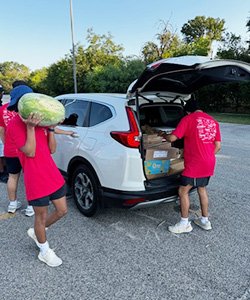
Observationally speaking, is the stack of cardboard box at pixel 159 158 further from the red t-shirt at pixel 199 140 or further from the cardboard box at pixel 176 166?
the red t-shirt at pixel 199 140

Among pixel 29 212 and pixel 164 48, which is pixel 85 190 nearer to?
pixel 29 212

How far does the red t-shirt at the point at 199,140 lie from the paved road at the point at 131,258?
0.85m

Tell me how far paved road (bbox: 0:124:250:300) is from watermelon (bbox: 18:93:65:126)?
4.87 feet

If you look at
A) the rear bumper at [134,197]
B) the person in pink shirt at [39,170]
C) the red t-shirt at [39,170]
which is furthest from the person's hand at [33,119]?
the rear bumper at [134,197]

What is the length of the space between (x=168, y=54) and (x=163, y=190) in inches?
782

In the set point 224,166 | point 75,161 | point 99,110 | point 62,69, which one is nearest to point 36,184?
point 75,161

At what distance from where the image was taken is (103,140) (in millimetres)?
3049


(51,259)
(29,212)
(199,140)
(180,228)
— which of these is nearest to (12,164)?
(29,212)

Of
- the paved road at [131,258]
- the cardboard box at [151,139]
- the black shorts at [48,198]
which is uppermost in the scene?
the cardboard box at [151,139]

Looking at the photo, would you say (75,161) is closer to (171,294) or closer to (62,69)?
(171,294)

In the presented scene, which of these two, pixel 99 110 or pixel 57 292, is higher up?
pixel 99 110

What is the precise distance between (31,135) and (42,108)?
0.25 m

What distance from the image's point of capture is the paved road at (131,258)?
221cm

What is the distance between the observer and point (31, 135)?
2.13 meters
